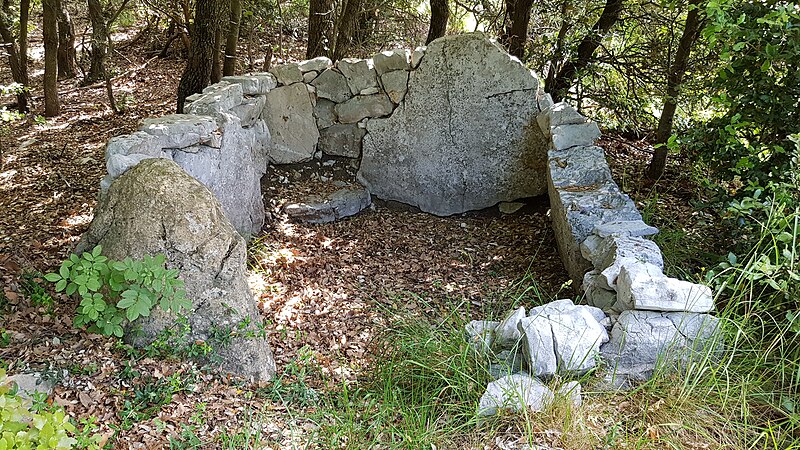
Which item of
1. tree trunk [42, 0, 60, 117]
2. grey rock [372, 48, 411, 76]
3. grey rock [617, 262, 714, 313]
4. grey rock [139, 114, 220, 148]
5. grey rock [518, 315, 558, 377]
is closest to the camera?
grey rock [518, 315, 558, 377]

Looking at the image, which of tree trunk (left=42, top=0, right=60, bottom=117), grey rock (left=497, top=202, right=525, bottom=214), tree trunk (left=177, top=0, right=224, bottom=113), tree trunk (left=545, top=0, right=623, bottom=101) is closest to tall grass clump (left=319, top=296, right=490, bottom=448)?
grey rock (left=497, top=202, right=525, bottom=214)

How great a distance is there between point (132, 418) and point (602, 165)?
136 inches

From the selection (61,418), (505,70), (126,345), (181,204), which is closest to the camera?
(61,418)

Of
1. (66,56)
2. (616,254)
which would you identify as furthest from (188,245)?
(66,56)

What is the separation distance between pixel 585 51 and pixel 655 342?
3.91 metres

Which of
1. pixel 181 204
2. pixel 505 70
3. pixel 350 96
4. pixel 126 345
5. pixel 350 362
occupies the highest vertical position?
pixel 505 70

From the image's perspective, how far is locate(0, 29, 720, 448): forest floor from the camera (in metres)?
2.54

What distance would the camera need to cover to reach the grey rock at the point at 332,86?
5527mm

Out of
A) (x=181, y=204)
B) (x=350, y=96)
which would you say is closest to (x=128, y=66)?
(x=350, y=96)

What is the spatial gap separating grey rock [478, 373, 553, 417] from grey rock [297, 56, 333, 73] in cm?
377

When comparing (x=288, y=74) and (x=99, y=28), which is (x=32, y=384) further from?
(x=99, y=28)

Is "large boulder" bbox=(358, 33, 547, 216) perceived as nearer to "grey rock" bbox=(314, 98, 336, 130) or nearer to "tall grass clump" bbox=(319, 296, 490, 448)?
"grey rock" bbox=(314, 98, 336, 130)

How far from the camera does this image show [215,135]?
13.9ft

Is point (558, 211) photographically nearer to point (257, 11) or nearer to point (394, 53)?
point (394, 53)
